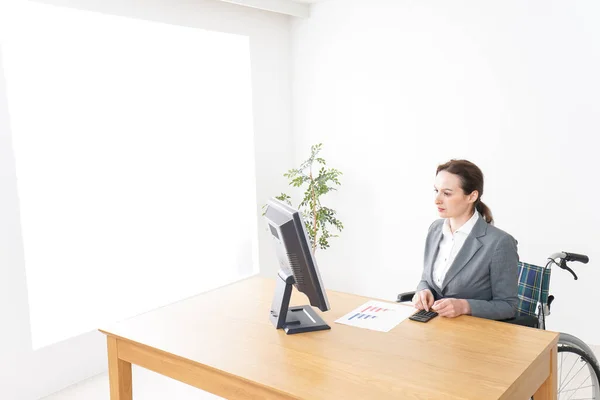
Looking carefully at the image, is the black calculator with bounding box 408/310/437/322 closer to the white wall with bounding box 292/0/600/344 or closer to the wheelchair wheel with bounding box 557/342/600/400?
the wheelchair wheel with bounding box 557/342/600/400

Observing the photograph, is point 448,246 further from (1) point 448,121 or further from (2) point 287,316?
(1) point 448,121

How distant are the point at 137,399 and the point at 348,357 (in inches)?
80.9

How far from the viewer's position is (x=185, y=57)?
4652 millimetres

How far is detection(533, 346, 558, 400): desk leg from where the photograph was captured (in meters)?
2.00

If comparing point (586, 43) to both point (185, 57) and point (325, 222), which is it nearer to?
point (325, 222)

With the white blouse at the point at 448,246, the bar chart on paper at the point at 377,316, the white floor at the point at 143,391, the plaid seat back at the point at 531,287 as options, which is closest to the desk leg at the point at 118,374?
the bar chart on paper at the point at 377,316

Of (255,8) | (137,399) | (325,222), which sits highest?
(255,8)

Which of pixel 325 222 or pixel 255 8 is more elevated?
pixel 255 8

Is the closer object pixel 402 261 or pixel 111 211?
pixel 111 211

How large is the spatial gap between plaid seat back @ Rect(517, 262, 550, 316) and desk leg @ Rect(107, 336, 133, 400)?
5.80 ft

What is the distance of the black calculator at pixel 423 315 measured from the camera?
2240 mm

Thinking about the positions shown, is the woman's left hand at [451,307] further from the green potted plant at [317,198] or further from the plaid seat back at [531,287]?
the green potted plant at [317,198]

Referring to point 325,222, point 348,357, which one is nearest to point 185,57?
point 325,222

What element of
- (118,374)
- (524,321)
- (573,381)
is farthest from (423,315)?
(573,381)
